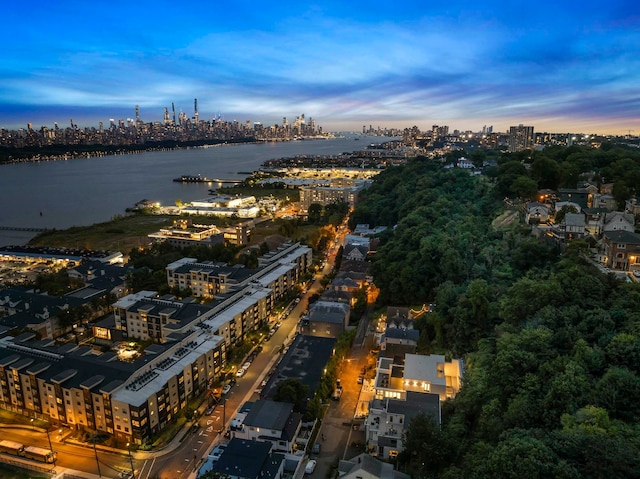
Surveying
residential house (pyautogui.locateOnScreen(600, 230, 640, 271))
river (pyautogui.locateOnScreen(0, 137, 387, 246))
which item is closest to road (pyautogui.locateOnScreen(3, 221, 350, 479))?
residential house (pyautogui.locateOnScreen(600, 230, 640, 271))

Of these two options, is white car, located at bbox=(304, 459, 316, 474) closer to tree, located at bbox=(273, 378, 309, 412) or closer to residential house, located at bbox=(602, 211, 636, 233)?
tree, located at bbox=(273, 378, 309, 412)

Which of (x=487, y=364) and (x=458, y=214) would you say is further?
(x=458, y=214)

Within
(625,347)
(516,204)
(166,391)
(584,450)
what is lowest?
(166,391)

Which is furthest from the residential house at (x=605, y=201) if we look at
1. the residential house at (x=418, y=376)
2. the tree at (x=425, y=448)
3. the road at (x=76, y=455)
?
the road at (x=76, y=455)

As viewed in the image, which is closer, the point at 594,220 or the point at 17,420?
the point at 17,420

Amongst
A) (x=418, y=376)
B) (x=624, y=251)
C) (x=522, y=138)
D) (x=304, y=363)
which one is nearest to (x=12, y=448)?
(x=304, y=363)

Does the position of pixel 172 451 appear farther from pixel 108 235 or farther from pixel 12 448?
pixel 108 235

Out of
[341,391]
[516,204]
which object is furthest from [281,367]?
[516,204]

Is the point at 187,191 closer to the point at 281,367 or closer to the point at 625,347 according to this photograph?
the point at 281,367
